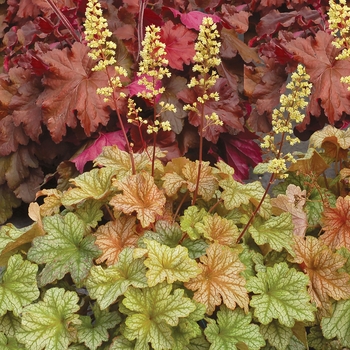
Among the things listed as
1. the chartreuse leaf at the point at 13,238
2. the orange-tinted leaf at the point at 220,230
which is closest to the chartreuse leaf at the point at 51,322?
the chartreuse leaf at the point at 13,238

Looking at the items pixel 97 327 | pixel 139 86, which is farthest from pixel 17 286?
→ pixel 139 86

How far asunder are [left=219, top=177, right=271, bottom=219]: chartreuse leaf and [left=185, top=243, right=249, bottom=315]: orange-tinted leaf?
0.22 m

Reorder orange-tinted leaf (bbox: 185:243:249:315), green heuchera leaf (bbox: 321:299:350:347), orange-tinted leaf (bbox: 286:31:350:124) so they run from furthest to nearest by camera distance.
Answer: orange-tinted leaf (bbox: 286:31:350:124), green heuchera leaf (bbox: 321:299:350:347), orange-tinted leaf (bbox: 185:243:249:315)

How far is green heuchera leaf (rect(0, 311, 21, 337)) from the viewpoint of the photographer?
2209 mm

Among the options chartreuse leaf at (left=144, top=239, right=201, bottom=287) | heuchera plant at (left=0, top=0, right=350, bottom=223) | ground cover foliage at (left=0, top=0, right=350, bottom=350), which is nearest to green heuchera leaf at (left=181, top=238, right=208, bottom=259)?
ground cover foliage at (left=0, top=0, right=350, bottom=350)

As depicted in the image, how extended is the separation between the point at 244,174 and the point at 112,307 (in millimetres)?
1544

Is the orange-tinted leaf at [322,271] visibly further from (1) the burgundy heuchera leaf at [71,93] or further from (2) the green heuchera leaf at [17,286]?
(1) the burgundy heuchera leaf at [71,93]

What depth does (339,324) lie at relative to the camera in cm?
226

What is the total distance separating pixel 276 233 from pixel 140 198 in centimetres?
51

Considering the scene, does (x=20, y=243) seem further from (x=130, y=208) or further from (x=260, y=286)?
(x=260, y=286)

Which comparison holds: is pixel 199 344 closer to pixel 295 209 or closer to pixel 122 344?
pixel 122 344

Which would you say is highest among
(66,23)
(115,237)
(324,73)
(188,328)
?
(66,23)

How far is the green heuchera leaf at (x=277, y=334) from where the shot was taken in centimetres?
219

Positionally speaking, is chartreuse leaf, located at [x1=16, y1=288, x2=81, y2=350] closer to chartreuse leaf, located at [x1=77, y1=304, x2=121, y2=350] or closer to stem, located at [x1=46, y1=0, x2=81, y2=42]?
chartreuse leaf, located at [x1=77, y1=304, x2=121, y2=350]
